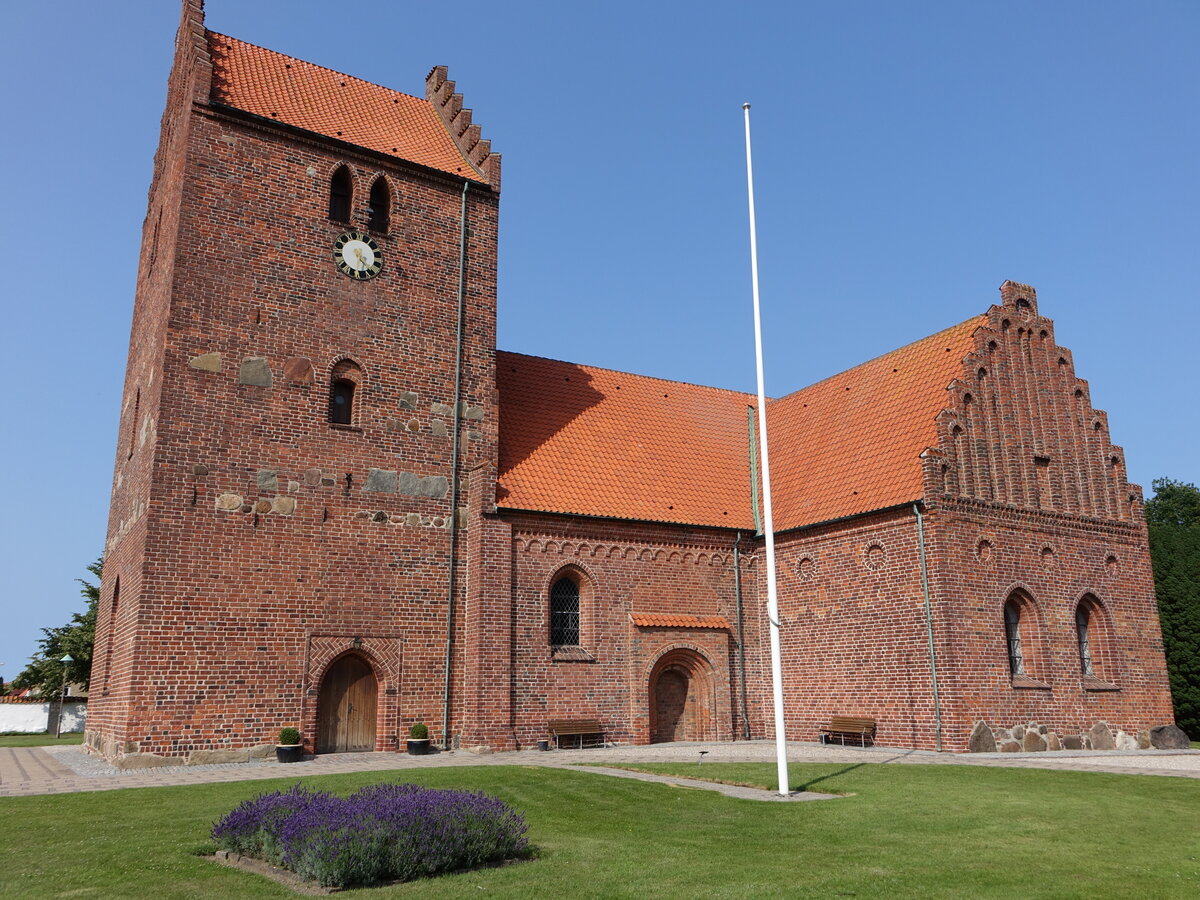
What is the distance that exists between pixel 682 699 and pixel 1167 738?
11.3 meters

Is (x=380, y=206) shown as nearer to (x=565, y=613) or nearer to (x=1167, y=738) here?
(x=565, y=613)

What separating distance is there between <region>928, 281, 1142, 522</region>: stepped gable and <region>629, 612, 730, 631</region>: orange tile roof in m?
6.30

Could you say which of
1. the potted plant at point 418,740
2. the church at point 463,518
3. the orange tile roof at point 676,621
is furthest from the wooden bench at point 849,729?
the potted plant at point 418,740

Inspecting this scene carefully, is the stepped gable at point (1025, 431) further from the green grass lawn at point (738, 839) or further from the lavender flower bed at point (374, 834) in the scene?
the lavender flower bed at point (374, 834)

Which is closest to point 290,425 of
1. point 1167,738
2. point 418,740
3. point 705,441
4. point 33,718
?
point 418,740

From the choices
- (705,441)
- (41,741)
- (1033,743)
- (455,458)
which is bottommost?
(41,741)

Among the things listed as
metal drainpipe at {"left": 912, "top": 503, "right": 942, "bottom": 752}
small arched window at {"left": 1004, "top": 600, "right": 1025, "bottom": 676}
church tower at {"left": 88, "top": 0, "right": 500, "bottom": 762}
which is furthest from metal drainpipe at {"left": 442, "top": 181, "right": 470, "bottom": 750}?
small arched window at {"left": 1004, "top": 600, "right": 1025, "bottom": 676}

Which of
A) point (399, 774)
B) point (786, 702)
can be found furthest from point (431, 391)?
point (786, 702)

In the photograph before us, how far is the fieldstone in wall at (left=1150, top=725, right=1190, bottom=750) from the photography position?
2250 centimetres

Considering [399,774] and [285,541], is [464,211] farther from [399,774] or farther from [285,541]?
[399,774]

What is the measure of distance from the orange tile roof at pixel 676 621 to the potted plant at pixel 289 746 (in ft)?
26.6

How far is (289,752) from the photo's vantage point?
59.1ft

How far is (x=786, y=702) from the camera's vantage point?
922 inches

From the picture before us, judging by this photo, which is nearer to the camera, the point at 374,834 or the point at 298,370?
the point at 374,834
